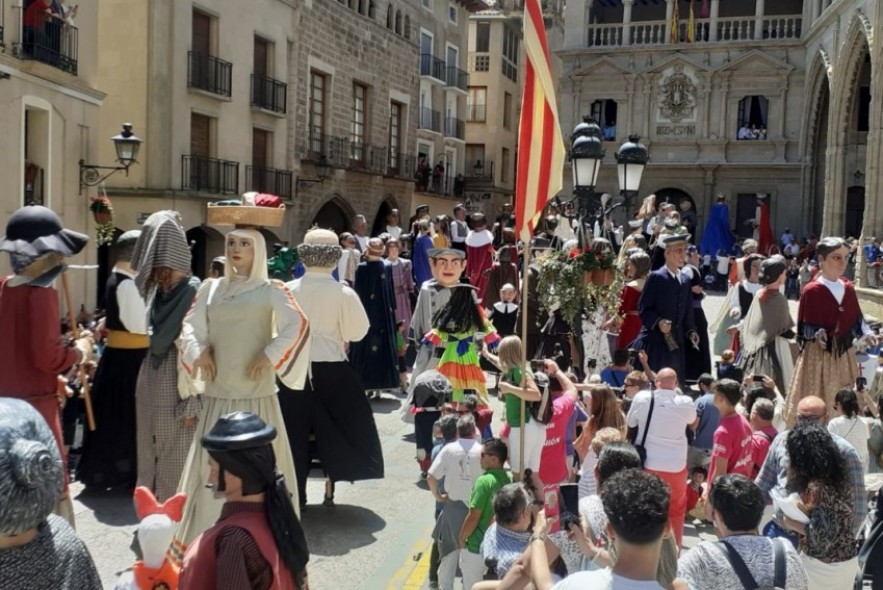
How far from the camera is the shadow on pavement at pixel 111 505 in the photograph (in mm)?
6645

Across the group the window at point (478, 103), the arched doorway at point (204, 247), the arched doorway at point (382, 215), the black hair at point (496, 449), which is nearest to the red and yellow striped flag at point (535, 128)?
the black hair at point (496, 449)

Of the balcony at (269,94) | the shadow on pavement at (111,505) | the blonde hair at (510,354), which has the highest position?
the balcony at (269,94)

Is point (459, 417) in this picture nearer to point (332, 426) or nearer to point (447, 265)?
point (332, 426)

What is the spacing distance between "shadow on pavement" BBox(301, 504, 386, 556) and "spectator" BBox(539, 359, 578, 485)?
135 cm

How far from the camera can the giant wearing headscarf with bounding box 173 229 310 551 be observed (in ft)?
19.0

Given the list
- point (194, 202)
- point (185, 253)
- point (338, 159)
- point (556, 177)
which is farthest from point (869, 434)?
point (338, 159)

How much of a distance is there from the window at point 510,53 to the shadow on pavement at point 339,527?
42.2 meters

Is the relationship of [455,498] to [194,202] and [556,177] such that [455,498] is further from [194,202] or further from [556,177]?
[194,202]

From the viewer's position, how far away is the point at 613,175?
3622cm

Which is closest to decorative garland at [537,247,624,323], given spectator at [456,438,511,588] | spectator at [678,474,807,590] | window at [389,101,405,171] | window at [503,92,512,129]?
spectator at [456,438,511,588]

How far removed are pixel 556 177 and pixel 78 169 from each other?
11189 millimetres

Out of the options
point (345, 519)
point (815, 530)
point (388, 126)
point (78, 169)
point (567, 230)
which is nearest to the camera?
point (815, 530)

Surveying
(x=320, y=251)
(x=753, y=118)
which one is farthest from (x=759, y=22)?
(x=320, y=251)

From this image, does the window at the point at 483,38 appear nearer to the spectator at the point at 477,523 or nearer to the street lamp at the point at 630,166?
the street lamp at the point at 630,166
